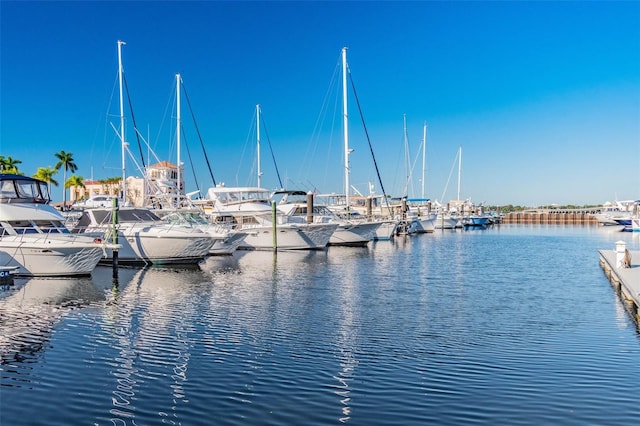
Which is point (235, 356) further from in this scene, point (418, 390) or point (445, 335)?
point (445, 335)

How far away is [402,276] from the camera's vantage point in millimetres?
28641

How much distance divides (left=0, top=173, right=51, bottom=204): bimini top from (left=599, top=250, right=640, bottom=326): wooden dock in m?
25.7

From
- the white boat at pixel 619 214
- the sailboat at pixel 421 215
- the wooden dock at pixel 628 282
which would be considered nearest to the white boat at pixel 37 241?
the wooden dock at pixel 628 282

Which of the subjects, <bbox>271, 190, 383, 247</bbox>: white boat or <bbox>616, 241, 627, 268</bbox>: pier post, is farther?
<bbox>271, 190, 383, 247</bbox>: white boat

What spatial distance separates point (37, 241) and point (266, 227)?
2173cm

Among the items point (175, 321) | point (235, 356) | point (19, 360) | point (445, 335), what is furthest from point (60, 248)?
point (445, 335)

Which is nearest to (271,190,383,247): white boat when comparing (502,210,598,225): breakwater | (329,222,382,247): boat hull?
(329,222,382,247): boat hull

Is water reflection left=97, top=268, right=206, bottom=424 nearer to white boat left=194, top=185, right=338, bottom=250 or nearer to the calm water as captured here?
the calm water

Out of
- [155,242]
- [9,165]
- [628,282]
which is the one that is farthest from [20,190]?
[9,165]

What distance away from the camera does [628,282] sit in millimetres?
20781

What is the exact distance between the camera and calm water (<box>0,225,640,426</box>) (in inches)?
359

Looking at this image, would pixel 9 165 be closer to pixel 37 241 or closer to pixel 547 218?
pixel 37 241

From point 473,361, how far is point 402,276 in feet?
54.8

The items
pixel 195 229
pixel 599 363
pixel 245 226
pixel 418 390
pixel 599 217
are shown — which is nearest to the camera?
pixel 418 390
